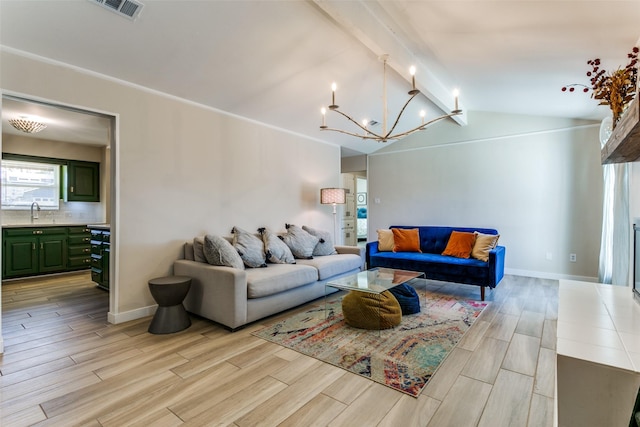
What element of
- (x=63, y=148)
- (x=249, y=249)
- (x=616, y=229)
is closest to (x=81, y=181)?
(x=63, y=148)

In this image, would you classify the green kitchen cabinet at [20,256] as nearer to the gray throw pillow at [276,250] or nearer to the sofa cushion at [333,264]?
the gray throw pillow at [276,250]

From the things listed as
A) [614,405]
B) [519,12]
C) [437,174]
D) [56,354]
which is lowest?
[56,354]

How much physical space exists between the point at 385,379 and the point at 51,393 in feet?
7.03

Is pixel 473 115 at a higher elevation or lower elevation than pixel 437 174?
higher

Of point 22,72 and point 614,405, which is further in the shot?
point 22,72

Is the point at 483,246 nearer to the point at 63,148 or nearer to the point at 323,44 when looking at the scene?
the point at 323,44

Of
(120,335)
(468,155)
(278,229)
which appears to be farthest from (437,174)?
(120,335)

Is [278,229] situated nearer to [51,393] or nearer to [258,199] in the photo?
[258,199]

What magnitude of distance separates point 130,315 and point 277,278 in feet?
5.19

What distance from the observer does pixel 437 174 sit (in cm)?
585

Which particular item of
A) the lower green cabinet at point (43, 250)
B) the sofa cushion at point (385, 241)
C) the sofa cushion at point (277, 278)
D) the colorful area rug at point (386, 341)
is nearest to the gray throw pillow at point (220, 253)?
the sofa cushion at point (277, 278)

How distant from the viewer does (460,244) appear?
432 cm

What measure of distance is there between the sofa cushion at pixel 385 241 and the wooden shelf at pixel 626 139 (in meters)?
2.85

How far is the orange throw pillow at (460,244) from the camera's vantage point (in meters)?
4.23
